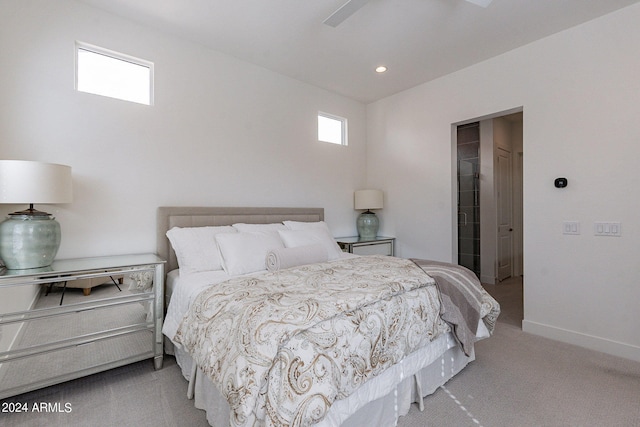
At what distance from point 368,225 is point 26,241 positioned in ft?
11.7

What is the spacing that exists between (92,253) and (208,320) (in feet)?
5.11

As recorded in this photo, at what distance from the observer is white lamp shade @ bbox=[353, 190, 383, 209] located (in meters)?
4.28

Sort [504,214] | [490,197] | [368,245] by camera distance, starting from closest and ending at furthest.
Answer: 1. [368,245]
2. [490,197]
3. [504,214]

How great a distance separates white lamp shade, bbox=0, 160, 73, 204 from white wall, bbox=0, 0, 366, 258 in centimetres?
46

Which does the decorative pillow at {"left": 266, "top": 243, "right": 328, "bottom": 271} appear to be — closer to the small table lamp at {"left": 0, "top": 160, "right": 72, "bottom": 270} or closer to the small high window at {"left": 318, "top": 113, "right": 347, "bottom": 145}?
the small table lamp at {"left": 0, "top": 160, "right": 72, "bottom": 270}

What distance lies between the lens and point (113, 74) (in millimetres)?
2631

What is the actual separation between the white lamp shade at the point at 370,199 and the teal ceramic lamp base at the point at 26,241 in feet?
11.2

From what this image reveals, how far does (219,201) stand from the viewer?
316cm

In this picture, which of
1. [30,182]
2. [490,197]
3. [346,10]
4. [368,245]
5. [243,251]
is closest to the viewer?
[30,182]

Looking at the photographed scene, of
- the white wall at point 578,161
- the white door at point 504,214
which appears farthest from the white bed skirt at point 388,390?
the white door at point 504,214

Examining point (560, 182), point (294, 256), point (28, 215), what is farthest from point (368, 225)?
point (28, 215)

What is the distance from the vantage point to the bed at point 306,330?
46.4 inches

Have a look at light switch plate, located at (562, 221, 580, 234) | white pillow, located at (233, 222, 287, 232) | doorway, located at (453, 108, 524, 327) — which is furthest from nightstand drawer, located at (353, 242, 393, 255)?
light switch plate, located at (562, 221, 580, 234)

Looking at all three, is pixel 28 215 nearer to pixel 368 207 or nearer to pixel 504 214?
pixel 368 207
